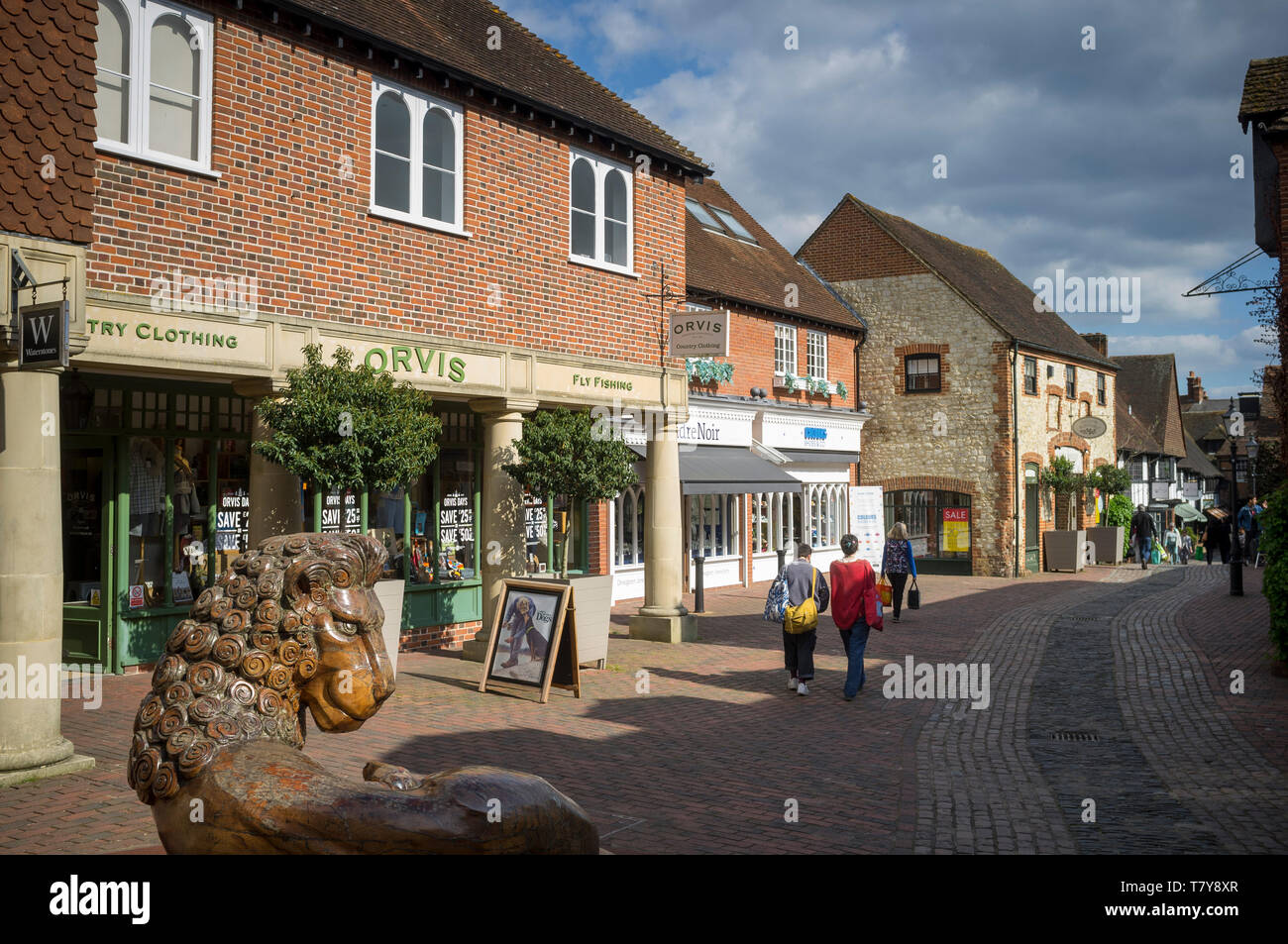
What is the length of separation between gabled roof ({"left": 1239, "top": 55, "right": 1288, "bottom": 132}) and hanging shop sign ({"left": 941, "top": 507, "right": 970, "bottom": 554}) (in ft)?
47.3

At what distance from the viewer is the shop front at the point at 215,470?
9.41m

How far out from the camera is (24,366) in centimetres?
680

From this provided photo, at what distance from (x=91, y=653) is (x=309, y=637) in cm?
933

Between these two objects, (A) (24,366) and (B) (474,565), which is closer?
(A) (24,366)

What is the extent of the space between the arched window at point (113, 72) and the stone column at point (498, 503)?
4.96m

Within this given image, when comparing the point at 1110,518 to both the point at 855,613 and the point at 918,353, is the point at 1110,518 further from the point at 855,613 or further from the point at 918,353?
the point at 855,613

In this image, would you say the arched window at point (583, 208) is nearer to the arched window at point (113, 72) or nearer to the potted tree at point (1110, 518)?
the arched window at point (113, 72)

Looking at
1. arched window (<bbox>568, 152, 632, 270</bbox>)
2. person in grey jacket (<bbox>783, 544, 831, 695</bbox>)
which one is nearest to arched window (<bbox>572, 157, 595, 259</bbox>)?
arched window (<bbox>568, 152, 632, 270</bbox>)

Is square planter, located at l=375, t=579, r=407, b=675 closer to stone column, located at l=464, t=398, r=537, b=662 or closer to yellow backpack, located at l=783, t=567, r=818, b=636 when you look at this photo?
stone column, located at l=464, t=398, r=537, b=662

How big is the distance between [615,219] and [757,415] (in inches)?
411

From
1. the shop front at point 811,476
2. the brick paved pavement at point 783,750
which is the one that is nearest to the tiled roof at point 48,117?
the brick paved pavement at point 783,750

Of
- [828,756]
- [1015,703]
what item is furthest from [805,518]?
[828,756]
